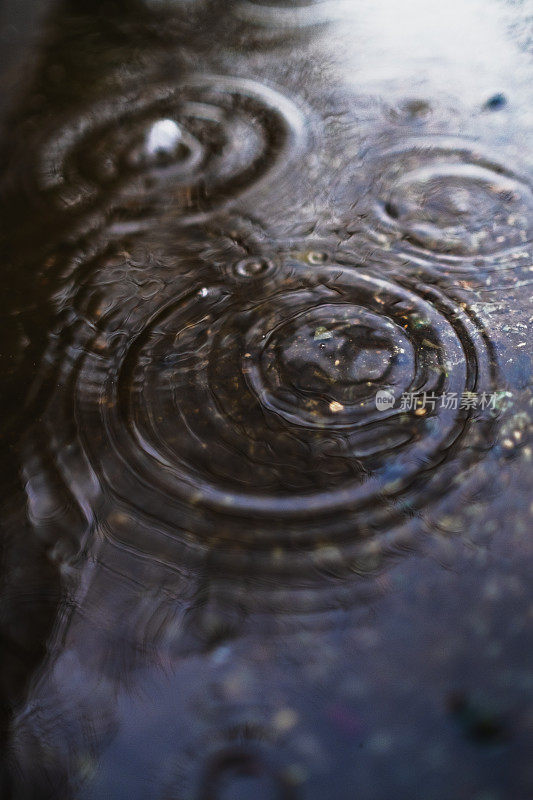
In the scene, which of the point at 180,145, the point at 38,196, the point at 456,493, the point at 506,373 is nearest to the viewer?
the point at 456,493

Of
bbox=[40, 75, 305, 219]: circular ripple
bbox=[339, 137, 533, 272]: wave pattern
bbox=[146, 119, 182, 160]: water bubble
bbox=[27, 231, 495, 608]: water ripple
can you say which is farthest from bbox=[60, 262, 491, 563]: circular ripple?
bbox=[146, 119, 182, 160]: water bubble

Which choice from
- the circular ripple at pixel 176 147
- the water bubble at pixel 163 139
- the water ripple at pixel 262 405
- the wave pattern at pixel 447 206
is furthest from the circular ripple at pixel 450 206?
the water bubble at pixel 163 139

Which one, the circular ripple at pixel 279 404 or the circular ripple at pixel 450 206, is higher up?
the circular ripple at pixel 450 206

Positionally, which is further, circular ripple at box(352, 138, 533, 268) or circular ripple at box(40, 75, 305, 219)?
circular ripple at box(40, 75, 305, 219)

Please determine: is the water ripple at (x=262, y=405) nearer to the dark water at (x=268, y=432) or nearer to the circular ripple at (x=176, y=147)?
the dark water at (x=268, y=432)

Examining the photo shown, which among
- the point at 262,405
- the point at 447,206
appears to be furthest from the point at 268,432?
the point at 447,206

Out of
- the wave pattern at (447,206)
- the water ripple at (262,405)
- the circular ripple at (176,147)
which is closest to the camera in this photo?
the water ripple at (262,405)

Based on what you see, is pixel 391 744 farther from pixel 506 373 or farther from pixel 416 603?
pixel 506 373

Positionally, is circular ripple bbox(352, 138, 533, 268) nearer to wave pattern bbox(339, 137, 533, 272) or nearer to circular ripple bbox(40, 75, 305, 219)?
wave pattern bbox(339, 137, 533, 272)

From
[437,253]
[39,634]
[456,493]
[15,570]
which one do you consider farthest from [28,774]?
[437,253]
